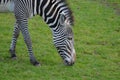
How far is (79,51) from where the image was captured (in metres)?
11.4

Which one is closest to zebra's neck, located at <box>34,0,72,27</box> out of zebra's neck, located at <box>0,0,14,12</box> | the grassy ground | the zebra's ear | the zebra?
the zebra

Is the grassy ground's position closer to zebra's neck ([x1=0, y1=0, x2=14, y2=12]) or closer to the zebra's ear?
the zebra's ear

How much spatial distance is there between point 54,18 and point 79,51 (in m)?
2.07

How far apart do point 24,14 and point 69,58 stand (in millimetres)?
1632

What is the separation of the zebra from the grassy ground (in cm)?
44

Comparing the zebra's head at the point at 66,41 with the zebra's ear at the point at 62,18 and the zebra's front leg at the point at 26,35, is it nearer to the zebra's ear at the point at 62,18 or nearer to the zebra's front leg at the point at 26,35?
the zebra's ear at the point at 62,18

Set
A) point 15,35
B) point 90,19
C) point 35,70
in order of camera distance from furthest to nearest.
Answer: point 90,19, point 15,35, point 35,70

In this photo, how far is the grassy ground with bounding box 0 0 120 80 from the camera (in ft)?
30.5

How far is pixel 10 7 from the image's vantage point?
9.74m

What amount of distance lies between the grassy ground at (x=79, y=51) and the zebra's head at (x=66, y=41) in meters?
0.31

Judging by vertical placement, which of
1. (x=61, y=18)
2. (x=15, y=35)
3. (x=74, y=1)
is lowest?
(x=74, y=1)

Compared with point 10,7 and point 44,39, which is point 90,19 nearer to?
point 44,39

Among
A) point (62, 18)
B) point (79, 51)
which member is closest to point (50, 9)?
point (62, 18)

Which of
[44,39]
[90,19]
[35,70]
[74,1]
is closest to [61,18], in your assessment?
[35,70]
